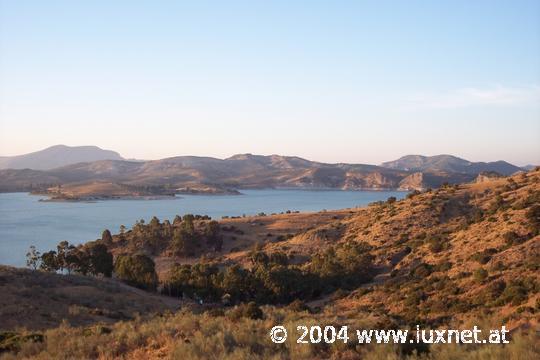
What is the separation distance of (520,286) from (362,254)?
64.4ft

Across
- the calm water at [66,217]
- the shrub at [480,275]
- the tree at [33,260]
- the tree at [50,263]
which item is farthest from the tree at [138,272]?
the calm water at [66,217]

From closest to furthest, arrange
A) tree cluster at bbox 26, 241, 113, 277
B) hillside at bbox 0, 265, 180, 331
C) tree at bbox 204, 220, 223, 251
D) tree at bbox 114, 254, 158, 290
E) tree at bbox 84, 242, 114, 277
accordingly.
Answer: hillside at bbox 0, 265, 180, 331, tree at bbox 114, 254, 158, 290, tree cluster at bbox 26, 241, 113, 277, tree at bbox 84, 242, 114, 277, tree at bbox 204, 220, 223, 251

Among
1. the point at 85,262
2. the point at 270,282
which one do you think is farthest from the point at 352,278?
the point at 85,262

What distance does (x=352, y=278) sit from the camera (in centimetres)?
3441

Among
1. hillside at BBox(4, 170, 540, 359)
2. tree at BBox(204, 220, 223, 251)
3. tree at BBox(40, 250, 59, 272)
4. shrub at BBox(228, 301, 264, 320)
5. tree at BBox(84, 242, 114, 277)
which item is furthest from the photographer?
tree at BBox(204, 220, 223, 251)

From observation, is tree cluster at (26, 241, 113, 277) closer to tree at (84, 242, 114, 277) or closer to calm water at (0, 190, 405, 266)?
tree at (84, 242, 114, 277)

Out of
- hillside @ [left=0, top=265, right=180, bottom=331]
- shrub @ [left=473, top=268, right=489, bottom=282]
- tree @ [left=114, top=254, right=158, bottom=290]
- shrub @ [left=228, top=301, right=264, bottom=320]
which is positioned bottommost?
tree @ [left=114, top=254, right=158, bottom=290]

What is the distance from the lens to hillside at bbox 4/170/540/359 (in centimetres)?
1126

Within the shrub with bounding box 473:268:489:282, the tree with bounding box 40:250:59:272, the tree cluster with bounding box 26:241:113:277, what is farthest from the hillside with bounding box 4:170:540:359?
the tree with bounding box 40:250:59:272

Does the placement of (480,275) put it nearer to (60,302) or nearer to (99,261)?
(60,302)

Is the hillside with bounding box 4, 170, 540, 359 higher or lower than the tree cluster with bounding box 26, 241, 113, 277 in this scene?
higher

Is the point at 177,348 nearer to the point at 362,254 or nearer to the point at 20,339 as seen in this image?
the point at 20,339

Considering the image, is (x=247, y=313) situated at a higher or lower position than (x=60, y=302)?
higher

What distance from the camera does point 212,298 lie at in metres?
34.5
